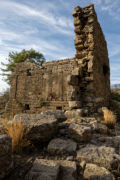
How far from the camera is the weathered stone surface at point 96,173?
1.72m

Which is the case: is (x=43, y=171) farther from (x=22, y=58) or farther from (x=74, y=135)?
(x=22, y=58)

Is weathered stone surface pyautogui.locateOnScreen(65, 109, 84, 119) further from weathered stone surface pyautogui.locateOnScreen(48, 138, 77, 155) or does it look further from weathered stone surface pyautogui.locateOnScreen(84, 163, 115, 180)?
weathered stone surface pyautogui.locateOnScreen(84, 163, 115, 180)

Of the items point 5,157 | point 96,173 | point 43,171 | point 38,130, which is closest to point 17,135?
point 38,130

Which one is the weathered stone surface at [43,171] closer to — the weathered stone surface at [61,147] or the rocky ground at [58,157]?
the rocky ground at [58,157]

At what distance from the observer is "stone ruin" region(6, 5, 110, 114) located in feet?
19.2

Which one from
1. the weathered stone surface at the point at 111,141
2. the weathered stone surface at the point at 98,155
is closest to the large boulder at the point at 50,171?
the weathered stone surface at the point at 98,155

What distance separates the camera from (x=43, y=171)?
1.70 metres

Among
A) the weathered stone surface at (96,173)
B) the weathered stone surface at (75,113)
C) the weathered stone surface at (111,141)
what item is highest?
the weathered stone surface at (75,113)

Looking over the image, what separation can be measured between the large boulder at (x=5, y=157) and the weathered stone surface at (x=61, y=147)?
2.88ft

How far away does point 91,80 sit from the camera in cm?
581

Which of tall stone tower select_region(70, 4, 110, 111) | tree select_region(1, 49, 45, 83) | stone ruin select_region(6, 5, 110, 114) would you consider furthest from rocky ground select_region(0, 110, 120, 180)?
tree select_region(1, 49, 45, 83)

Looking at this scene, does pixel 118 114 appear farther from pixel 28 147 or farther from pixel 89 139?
pixel 28 147

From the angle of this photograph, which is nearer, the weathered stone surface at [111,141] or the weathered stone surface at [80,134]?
the weathered stone surface at [80,134]

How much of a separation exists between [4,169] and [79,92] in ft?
15.9
